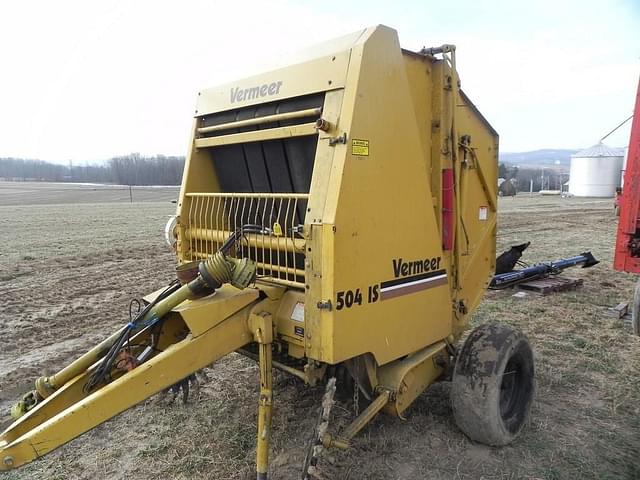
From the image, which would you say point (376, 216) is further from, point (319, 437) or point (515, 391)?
point (515, 391)

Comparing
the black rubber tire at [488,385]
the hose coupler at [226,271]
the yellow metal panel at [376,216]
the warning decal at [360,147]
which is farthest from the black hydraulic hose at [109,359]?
the black rubber tire at [488,385]

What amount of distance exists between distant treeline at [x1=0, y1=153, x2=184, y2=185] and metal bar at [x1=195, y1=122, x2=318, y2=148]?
46078 mm

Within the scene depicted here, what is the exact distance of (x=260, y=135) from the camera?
3.21 metres

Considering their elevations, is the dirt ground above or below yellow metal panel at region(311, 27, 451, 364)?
below

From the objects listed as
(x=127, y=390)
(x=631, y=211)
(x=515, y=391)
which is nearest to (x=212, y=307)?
(x=127, y=390)

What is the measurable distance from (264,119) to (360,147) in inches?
31.1

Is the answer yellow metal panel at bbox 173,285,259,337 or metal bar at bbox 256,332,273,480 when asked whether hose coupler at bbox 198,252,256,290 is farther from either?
metal bar at bbox 256,332,273,480

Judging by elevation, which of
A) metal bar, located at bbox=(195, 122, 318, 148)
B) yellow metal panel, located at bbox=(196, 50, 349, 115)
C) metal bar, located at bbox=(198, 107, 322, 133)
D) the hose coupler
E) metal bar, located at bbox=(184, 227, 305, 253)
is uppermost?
yellow metal panel, located at bbox=(196, 50, 349, 115)

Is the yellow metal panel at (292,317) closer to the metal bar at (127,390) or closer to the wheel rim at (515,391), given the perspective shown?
the metal bar at (127,390)

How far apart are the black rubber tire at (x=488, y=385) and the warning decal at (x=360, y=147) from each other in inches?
65.0

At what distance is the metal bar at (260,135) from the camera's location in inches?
115

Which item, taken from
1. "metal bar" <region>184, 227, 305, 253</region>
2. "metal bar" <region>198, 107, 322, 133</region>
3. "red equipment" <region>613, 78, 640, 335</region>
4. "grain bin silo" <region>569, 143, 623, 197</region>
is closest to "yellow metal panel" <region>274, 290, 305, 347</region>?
"metal bar" <region>184, 227, 305, 253</region>

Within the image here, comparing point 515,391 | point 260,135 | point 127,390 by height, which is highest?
point 260,135

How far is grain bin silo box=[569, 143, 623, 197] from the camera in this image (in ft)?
136
